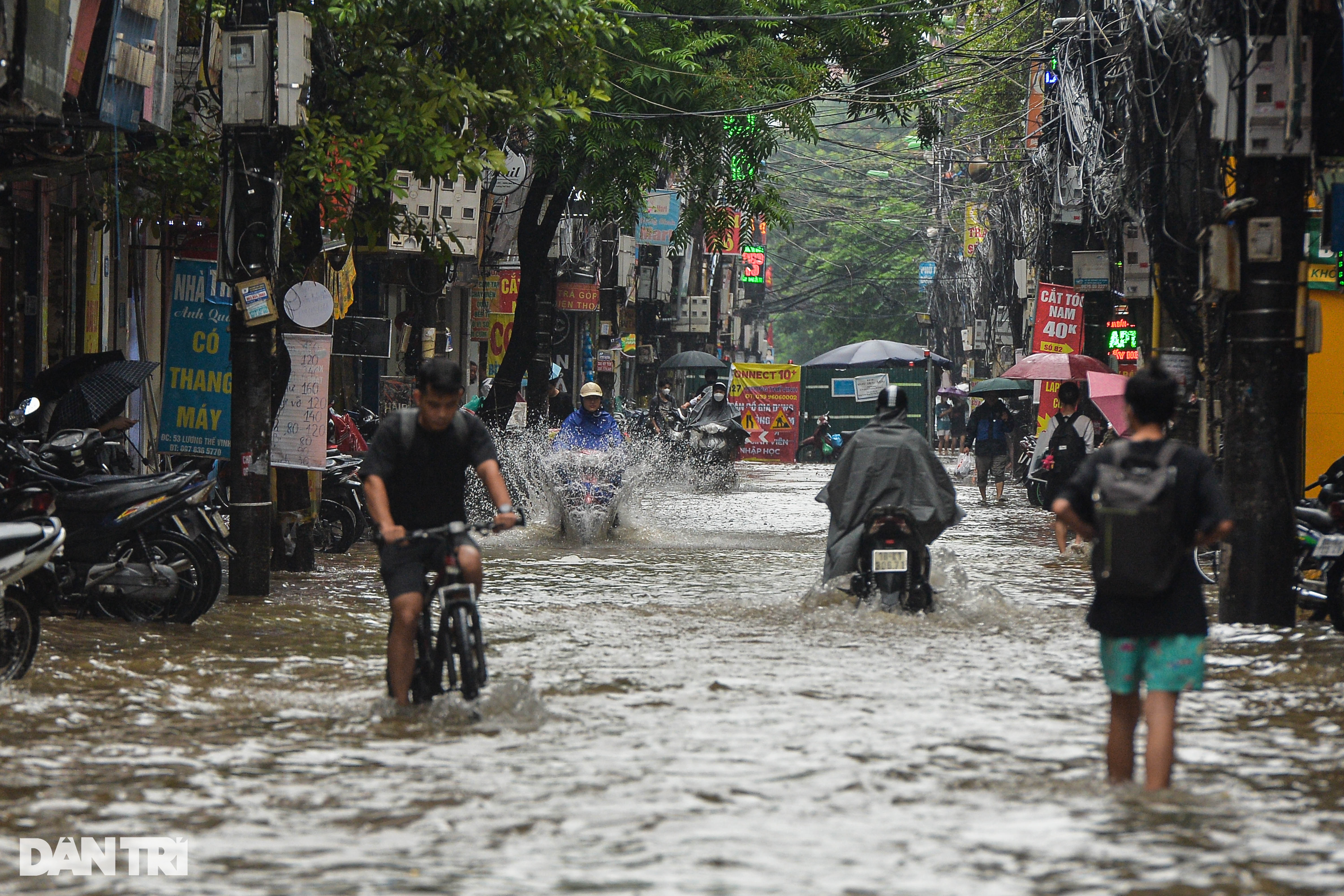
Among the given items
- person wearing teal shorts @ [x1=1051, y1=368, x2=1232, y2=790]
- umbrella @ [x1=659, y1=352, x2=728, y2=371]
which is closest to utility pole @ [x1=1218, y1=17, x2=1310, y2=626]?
person wearing teal shorts @ [x1=1051, y1=368, x2=1232, y2=790]

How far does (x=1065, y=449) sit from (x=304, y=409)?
27.4ft

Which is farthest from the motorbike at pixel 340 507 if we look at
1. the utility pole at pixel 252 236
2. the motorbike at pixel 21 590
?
the motorbike at pixel 21 590

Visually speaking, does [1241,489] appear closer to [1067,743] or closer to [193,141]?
[1067,743]

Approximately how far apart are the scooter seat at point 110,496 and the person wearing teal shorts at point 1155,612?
20.9 ft

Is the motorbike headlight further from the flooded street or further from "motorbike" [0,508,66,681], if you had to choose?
"motorbike" [0,508,66,681]

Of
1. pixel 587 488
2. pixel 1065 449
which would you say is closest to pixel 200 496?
pixel 587 488

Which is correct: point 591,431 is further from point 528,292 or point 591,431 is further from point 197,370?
point 528,292

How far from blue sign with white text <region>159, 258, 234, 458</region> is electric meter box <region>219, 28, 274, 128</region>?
5.94ft

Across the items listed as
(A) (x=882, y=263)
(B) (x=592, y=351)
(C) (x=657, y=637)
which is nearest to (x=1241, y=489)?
(C) (x=657, y=637)

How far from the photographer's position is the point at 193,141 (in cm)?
1546

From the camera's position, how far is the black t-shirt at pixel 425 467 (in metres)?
7.61

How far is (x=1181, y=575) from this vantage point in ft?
19.9

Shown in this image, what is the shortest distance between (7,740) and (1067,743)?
4.39m

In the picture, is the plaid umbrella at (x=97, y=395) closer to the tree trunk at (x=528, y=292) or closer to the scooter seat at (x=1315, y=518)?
the scooter seat at (x=1315, y=518)
